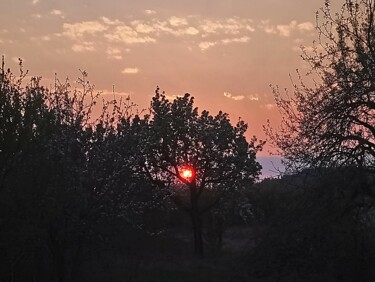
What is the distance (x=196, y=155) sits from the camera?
34844 mm

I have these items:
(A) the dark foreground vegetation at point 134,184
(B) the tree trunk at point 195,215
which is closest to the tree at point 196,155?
(B) the tree trunk at point 195,215

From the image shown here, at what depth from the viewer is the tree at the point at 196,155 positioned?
114 ft

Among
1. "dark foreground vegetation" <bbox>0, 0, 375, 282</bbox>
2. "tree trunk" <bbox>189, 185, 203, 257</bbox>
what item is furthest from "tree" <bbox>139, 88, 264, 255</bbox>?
"dark foreground vegetation" <bbox>0, 0, 375, 282</bbox>

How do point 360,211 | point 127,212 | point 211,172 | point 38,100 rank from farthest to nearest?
point 211,172
point 127,212
point 360,211
point 38,100

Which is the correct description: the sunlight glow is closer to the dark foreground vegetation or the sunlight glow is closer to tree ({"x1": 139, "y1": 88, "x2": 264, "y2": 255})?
tree ({"x1": 139, "y1": 88, "x2": 264, "y2": 255})

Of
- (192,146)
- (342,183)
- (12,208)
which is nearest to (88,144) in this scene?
(12,208)

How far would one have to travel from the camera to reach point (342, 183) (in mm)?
15680

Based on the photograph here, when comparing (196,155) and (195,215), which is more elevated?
(196,155)

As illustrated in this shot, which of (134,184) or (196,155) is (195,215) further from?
(134,184)

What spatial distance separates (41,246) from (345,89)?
33.9ft

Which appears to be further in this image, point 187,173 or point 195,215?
point 195,215

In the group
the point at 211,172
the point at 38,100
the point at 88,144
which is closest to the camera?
the point at 38,100

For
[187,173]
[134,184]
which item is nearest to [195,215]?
[187,173]

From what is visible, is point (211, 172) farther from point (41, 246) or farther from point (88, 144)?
point (41, 246)
